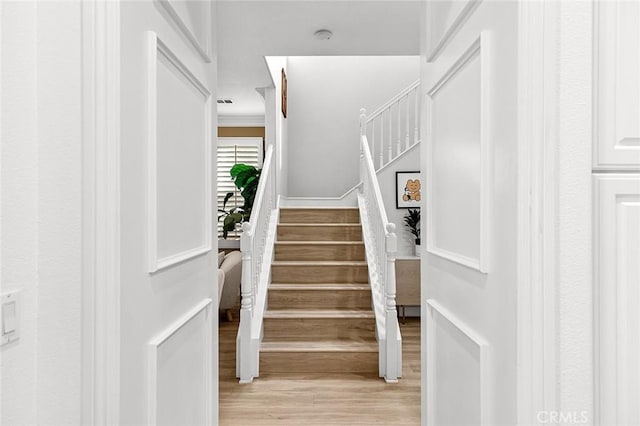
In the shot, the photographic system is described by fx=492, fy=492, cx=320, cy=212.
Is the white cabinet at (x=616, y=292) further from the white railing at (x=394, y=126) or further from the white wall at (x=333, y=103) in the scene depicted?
the white wall at (x=333, y=103)

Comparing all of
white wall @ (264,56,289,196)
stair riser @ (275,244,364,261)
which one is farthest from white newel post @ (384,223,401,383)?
white wall @ (264,56,289,196)

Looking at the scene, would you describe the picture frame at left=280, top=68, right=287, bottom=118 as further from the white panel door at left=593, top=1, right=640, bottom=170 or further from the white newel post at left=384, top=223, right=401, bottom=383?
the white panel door at left=593, top=1, right=640, bottom=170

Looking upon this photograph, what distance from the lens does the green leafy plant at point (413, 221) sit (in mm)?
5701

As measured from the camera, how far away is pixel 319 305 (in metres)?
4.23

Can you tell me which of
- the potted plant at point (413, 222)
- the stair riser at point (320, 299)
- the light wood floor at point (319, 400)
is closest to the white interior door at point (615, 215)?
the light wood floor at point (319, 400)

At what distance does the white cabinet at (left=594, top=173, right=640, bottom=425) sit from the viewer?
87cm

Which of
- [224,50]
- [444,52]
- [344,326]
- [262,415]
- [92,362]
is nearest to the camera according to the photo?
[92,362]

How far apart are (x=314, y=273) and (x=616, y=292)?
3.76 meters

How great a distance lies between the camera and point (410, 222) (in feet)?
18.9

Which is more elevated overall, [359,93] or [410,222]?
[359,93]

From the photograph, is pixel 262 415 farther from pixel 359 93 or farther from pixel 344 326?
pixel 359 93

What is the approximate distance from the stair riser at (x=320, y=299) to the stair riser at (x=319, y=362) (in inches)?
26.2

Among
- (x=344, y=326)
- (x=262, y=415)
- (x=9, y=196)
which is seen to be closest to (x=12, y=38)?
(x=9, y=196)

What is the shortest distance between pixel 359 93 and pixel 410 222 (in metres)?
2.12
